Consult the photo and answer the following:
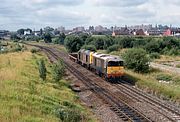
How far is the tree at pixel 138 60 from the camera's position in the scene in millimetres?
45719

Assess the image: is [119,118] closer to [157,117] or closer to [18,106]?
[157,117]

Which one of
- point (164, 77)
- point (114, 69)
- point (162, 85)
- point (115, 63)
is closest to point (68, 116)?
point (162, 85)

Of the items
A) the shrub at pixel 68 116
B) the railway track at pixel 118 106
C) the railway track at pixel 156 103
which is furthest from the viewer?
the railway track at pixel 156 103

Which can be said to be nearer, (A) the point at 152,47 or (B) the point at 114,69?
(B) the point at 114,69

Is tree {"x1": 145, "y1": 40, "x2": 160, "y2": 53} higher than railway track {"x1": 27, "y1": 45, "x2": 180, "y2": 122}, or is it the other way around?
railway track {"x1": 27, "y1": 45, "x2": 180, "y2": 122}

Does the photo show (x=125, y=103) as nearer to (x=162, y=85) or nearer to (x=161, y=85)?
(x=161, y=85)

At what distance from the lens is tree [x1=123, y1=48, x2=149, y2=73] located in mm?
45719

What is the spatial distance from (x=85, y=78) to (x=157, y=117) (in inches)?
806

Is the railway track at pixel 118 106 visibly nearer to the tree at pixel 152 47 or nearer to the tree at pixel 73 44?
the tree at pixel 152 47

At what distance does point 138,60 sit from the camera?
151 ft

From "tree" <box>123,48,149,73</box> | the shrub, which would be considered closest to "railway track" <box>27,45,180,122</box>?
the shrub

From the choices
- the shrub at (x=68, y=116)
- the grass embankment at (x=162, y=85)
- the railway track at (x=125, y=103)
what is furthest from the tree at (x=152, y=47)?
the shrub at (x=68, y=116)

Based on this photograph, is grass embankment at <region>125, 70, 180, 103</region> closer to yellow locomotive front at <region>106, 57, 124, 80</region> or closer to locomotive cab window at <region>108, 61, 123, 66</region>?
yellow locomotive front at <region>106, 57, 124, 80</region>

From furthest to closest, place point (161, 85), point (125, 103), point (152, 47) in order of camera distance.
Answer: point (152, 47), point (161, 85), point (125, 103)
